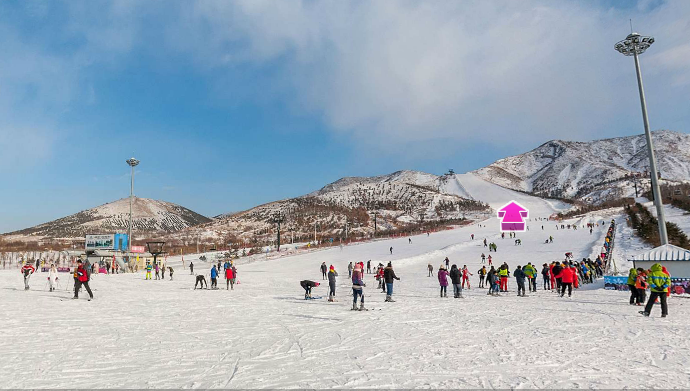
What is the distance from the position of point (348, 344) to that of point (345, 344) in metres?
0.06

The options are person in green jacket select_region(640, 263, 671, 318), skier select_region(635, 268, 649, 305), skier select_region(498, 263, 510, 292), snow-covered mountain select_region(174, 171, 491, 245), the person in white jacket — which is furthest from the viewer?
snow-covered mountain select_region(174, 171, 491, 245)

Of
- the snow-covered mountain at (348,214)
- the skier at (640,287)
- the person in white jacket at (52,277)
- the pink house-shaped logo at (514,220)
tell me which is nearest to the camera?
the skier at (640,287)

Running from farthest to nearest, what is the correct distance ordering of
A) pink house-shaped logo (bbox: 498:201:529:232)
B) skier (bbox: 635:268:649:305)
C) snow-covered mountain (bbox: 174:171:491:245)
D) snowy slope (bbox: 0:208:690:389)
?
snow-covered mountain (bbox: 174:171:491:245) < pink house-shaped logo (bbox: 498:201:529:232) < skier (bbox: 635:268:649:305) < snowy slope (bbox: 0:208:690:389)

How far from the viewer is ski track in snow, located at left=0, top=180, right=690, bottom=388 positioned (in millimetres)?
5520

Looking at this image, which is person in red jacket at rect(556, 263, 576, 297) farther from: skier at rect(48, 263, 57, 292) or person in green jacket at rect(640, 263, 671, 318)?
skier at rect(48, 263, 57, 292)

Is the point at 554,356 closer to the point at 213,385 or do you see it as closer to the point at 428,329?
the point at 428,329

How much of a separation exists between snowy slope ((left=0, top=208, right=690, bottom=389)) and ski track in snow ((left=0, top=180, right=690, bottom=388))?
0.09 ft

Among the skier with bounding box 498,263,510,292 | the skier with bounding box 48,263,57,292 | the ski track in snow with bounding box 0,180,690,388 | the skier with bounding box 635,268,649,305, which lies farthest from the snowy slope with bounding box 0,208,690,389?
the skier with bounding box 48,263,57,292

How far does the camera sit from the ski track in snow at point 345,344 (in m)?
5.52

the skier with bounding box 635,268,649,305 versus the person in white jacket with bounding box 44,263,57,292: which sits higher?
the person in white jacket with bounding box 44,263,57,292

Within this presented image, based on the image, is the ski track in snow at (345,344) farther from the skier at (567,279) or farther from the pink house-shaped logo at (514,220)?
the pink house-shaped logo at (514,220)

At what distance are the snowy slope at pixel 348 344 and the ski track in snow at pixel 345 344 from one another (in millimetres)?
27

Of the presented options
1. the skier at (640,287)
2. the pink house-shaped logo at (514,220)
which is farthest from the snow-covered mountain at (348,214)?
the skier at (640,287)

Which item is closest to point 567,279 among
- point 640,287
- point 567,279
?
point 567,279
